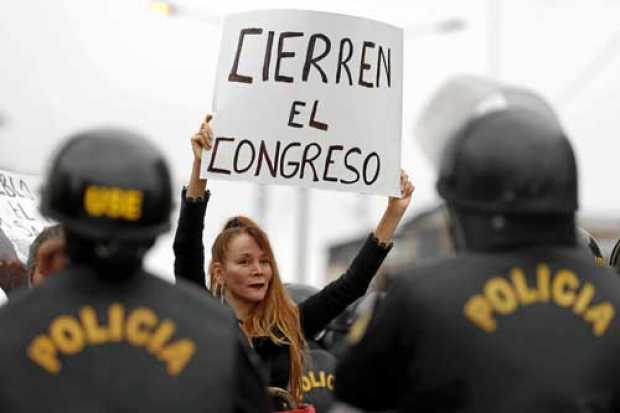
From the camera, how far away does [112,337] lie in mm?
3795

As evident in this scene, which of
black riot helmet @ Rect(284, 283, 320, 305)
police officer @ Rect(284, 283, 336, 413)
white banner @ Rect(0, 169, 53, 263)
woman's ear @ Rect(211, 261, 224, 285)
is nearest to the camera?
woman's ear @ Rect(211, 261, 224, 285)

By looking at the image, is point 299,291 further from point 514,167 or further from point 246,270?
point 514,167

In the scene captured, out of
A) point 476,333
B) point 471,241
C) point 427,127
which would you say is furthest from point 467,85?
point 476,333

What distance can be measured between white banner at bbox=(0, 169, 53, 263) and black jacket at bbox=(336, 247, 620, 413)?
375 centimetres

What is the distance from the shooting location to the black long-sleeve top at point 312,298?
5.98 m

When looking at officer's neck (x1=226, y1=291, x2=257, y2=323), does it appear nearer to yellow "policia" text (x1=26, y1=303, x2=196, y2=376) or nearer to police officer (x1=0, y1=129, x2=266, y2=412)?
police officer (x1=0, y1=129, x2=266, y2=412)

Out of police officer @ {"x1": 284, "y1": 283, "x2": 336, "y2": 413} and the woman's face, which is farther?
police officer @ {"x1": 284, "y1": 283, "x2": 336, "y2": 413}

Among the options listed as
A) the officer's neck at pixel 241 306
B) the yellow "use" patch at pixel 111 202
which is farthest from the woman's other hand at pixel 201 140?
the yellow "use" patch at pixel 111 202

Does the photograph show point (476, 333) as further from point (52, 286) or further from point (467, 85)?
point (52, 286)

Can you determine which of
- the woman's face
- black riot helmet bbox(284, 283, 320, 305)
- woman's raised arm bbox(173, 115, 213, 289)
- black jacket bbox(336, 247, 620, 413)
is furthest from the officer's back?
black riot helmet bbox(284, 283, 320, 305)

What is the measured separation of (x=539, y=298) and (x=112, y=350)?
1.20 meters

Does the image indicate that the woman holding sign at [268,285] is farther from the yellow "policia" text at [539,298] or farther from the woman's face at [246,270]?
the yellow "policia" text at [539,298]

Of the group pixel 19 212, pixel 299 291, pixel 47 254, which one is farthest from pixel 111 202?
pixel 299 291

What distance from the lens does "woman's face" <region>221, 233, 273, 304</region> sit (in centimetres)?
646
